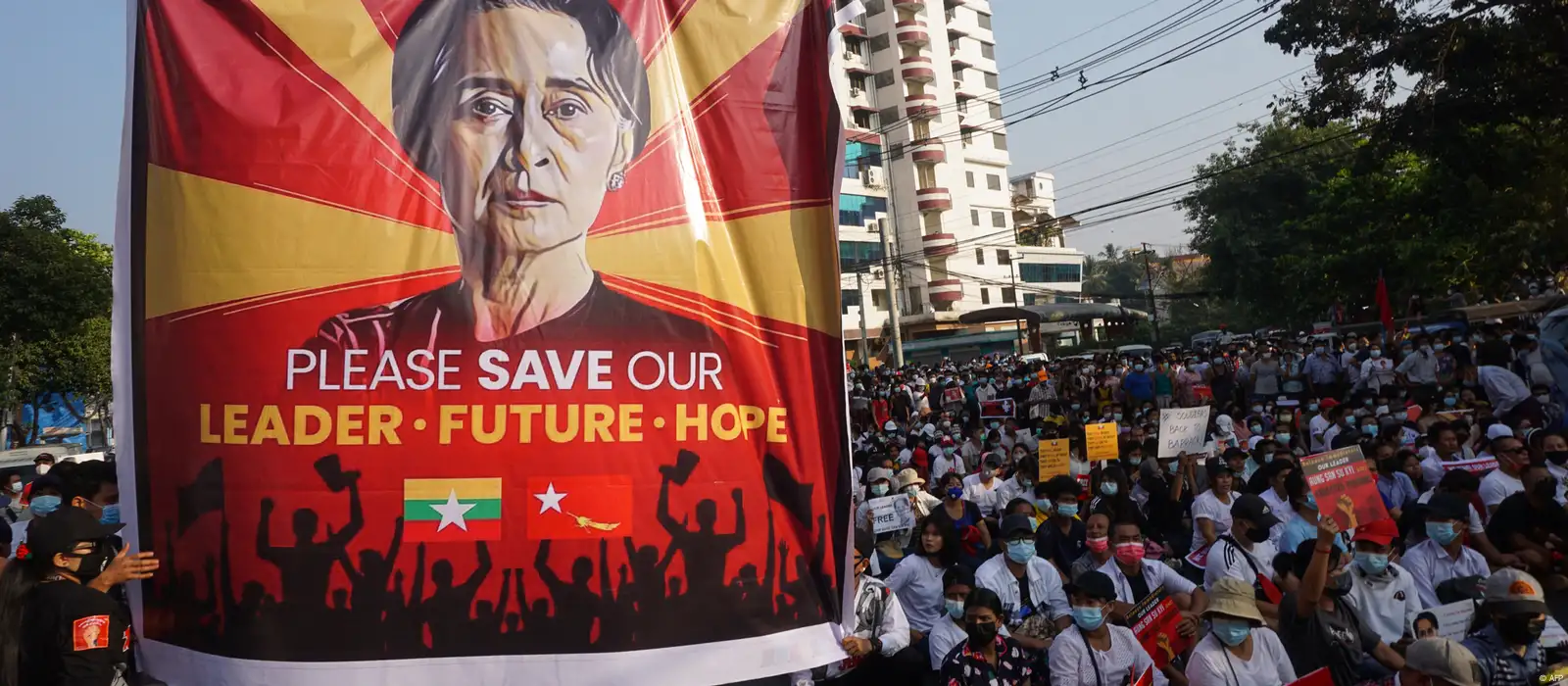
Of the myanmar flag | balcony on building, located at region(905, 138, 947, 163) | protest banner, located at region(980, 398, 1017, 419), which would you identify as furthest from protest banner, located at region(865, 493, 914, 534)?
balcony on building, located at region(905, 138, 947, 163)

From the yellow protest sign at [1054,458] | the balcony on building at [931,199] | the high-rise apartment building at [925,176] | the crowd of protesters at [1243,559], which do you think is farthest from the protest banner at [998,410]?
the balcony on building at [931,199]

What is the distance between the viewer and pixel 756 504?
2.99 m

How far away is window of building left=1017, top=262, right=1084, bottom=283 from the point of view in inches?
2576

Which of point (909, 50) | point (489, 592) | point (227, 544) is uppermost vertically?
point (909, 50)

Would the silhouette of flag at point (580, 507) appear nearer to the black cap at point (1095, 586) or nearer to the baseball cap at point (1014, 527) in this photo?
the black cap at point (1095, 586)

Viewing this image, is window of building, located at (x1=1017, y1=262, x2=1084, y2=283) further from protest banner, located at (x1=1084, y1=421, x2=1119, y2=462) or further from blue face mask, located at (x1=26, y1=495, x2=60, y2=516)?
blue face mask, located at (x1=26, y1=495, x2=60, y2=516)

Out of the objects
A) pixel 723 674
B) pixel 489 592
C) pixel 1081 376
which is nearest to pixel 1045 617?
pixel 723 674

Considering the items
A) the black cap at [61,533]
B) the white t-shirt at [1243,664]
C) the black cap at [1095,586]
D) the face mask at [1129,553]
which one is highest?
the black cap at [61,533]

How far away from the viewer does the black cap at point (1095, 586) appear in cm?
551

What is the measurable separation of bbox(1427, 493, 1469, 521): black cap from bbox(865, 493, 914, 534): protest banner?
12.0ft

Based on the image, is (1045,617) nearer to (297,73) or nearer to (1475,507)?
(1475,507)

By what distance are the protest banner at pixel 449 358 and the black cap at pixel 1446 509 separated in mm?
5487

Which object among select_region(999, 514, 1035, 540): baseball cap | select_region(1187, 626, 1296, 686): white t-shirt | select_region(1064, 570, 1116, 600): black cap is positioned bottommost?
select_region(1187, 626, 1296, 686): white t-shirt

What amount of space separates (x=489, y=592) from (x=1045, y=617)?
4288 millimetres
